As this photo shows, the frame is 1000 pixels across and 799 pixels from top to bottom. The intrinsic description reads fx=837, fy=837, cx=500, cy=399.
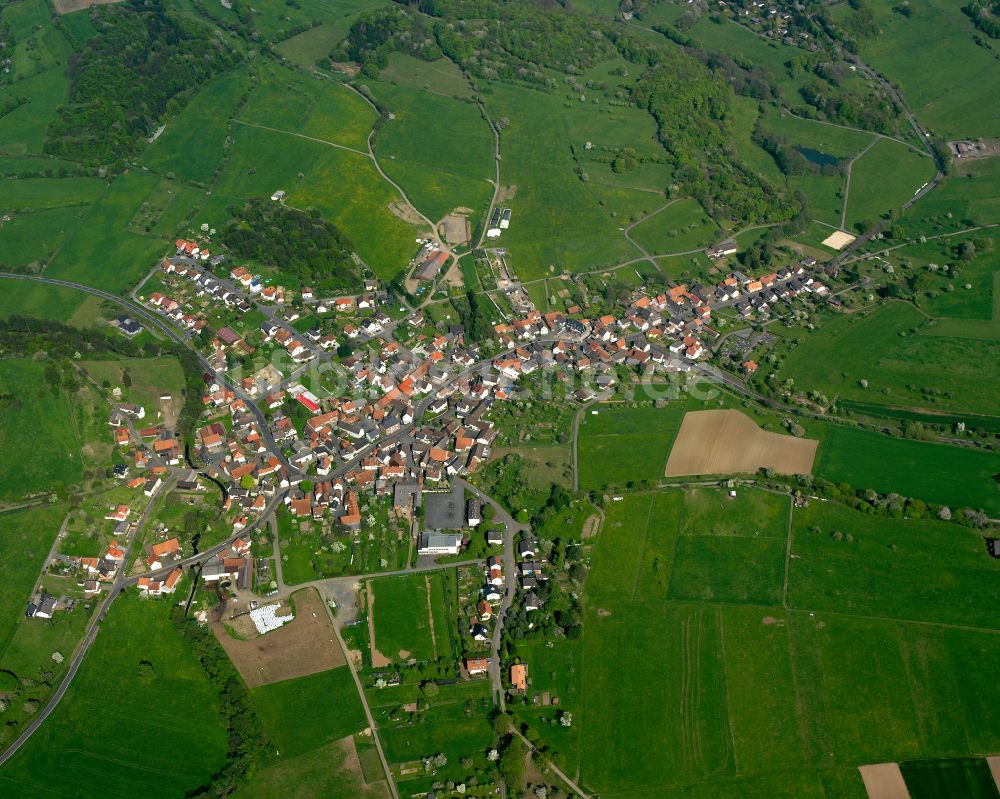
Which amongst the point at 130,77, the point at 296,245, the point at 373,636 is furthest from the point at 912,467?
the point at 130,77

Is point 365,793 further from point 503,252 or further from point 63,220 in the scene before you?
point 63,220

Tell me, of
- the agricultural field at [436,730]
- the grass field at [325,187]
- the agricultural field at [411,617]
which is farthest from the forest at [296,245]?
the agricultural field at [436,730]

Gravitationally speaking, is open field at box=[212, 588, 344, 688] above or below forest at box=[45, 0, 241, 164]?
below

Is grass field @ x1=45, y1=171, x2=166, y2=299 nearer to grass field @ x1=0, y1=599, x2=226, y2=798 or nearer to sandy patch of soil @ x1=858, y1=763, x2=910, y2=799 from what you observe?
grass field @ x1=0, y1=599, x2=226, y2=798

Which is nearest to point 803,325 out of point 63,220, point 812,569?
point 812,569

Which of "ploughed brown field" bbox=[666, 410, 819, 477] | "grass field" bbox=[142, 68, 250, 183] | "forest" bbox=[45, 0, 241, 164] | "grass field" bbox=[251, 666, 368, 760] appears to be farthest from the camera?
"forest" bbox=[45, 0, 241, 164]

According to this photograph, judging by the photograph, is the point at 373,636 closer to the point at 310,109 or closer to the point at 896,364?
the point at 896,364

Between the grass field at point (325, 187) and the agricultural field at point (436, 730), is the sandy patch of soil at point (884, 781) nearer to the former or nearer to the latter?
the agricultural field at point (436, 730)

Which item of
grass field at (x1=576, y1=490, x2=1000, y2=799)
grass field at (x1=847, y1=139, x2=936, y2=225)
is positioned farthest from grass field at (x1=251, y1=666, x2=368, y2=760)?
grass field at (x1=847, y1=139, x2=936, y2=225)
